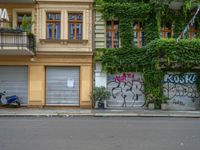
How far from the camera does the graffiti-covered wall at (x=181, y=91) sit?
26.1m

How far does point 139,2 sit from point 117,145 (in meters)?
17.3

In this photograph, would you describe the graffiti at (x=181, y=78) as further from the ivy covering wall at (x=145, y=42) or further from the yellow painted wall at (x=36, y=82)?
the yellow painted wall at (x=36, y=82)

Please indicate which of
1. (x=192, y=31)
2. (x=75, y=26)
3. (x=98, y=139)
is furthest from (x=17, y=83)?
(x=98, y=139)

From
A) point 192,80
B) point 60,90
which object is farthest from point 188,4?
point 60,90

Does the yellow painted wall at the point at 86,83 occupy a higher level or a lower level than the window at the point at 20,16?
lower

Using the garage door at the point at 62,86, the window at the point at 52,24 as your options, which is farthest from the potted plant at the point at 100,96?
the window at the point at 52,24

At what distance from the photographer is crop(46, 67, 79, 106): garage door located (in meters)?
26.0

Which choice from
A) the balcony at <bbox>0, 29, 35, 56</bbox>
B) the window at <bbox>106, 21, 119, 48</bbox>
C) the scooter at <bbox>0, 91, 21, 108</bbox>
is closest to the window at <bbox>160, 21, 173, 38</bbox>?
the window at <bbox>106, 21, 119, 48</bbox>

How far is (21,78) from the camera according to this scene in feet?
85.3

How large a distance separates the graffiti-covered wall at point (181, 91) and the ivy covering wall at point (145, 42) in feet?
1.69

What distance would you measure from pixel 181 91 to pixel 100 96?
5.40 meters

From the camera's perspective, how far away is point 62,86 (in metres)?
26.1

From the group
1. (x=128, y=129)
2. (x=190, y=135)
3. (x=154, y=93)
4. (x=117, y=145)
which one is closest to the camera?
(x=117, y=145)

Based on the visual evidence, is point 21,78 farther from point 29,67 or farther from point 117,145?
point 117,145
